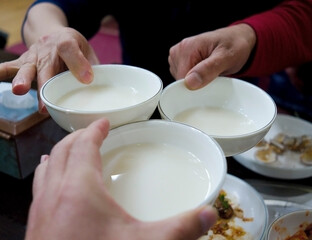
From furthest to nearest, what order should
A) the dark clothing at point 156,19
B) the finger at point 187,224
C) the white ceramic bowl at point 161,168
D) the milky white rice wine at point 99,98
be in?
the dark clothing at point 156,19, the milky white rice wine at point 99,98, the white ceramic bowl at point 161,168, the finger at point 187,224

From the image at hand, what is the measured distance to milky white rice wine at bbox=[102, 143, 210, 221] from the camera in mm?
491

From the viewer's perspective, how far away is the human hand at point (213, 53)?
80 cm

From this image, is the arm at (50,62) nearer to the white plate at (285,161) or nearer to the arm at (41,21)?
the arm at (41,21)

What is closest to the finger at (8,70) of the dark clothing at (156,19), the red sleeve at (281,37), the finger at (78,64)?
the finger at (78,64)

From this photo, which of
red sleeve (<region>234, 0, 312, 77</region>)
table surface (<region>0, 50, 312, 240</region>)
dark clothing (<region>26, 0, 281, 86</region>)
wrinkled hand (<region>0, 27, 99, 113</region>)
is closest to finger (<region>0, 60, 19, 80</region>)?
wrinkled hand (<region>0, 27, 99, 113</region>)

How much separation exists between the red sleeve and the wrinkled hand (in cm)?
50

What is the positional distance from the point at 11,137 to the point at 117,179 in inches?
17.1

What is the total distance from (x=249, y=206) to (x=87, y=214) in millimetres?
553

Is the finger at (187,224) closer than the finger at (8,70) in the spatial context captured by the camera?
Yes

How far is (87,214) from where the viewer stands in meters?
0.40

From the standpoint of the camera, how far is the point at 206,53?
2.97ft

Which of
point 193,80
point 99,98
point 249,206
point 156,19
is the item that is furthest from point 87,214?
point 156,19

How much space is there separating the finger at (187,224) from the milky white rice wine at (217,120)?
28 centimetres

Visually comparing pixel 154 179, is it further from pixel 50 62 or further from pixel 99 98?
pixel 50 62
